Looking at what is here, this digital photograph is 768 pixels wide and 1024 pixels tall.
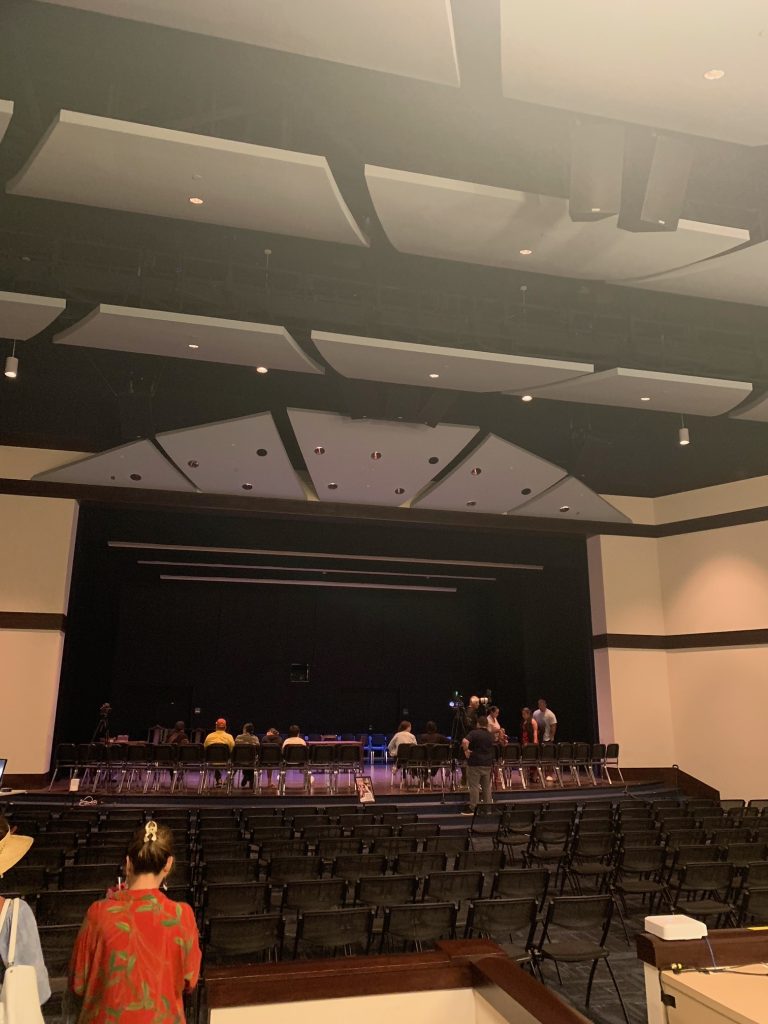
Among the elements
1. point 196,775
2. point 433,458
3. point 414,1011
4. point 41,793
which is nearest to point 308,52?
point 414,1011

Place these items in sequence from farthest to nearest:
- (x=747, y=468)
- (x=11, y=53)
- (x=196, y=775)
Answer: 1. (x=196, y=775)
2. (x=747, y=468)
3. (x=11, y=53)

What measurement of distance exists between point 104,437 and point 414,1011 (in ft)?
37.5

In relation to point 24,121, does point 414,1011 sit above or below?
below

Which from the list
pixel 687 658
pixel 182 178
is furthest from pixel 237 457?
pixel 687 658

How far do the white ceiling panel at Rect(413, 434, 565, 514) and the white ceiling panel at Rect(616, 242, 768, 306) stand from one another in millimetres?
4651

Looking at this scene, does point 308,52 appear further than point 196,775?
No

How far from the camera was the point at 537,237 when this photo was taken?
6305 millimetres

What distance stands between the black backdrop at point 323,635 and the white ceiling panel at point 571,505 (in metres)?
1.08

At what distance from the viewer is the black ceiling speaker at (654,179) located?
5199 millimetres

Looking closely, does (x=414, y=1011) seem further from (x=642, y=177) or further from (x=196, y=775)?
(x=196, y=775)

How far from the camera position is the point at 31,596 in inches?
472

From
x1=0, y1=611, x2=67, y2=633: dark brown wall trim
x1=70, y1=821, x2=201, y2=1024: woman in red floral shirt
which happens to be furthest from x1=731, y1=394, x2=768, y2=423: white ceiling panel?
x1=0, y1=611, x2=67, y2=633: dark brown wall trim

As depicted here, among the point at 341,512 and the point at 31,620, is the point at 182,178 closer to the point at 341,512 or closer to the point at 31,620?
the point at 341,512

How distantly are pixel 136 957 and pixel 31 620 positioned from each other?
36.3 feet
